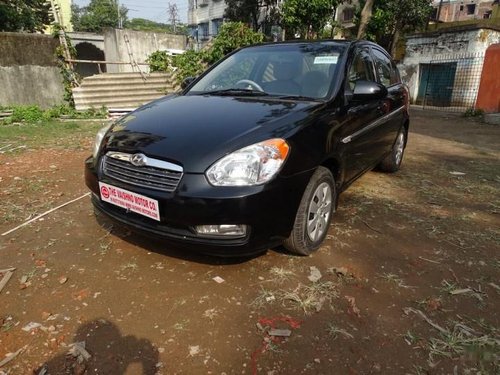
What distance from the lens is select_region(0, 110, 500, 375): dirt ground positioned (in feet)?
6.37

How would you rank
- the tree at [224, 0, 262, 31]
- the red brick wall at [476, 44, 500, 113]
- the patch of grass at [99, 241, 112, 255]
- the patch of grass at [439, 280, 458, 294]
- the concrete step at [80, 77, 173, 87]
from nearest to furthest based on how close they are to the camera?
the patch of grass at [439, 280, 458, 294] → the patch of grass at [99, 241, 112, 255] → the concrete step at [80, 77, 173, 87] → the red brick wall at [476, 44, 500, 113] → the tree at [224, 0, 262, 31]

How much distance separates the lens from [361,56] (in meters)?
3.67

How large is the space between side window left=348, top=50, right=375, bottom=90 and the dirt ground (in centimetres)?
130

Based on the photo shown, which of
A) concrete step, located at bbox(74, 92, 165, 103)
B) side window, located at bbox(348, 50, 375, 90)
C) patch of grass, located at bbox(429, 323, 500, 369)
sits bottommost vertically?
patch of grass, located at bbox(429, 323, 500, 369)

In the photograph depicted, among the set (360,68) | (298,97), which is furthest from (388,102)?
(298,97)

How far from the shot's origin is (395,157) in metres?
5.07

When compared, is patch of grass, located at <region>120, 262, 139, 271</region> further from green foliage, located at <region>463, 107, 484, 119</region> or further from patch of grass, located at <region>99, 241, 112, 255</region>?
green foliage, located at <region>463, 107, 484, 119</region>

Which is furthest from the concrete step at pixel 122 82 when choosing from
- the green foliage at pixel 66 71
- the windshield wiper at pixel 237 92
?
the windshield wiper at pixel 237 92

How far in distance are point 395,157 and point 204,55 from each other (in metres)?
9.95

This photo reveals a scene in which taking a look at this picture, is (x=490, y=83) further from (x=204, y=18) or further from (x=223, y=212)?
(x=204, y=18)

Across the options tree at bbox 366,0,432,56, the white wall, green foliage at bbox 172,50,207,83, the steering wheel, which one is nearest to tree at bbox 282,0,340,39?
tree at bbox 366,0,432,56

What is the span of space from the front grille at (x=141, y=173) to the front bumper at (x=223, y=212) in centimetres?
4

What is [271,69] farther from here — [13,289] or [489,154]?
[489,154]

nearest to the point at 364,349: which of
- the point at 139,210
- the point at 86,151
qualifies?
the point at 139,210
